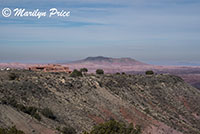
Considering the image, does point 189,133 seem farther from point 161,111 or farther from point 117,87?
point 117,87

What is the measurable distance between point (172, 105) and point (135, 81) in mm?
8540

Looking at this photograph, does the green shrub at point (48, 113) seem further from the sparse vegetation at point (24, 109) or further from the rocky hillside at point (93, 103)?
the sparse vegetation at point (24, 109)

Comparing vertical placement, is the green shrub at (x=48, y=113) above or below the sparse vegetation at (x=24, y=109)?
below

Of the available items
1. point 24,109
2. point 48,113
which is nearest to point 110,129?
point 24,109

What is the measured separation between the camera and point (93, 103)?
178 ft

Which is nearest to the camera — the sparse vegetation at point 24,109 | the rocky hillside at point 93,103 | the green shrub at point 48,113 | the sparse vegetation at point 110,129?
the sparse vegetation at point 110,129

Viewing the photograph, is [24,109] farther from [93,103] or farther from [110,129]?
[93,103]

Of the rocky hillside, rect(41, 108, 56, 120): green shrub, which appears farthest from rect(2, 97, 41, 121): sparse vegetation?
rect(41, 108, 56, 120): green shrub

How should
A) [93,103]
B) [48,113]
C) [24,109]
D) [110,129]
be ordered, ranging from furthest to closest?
[93,103], [48,113], [24,109], [110,129]

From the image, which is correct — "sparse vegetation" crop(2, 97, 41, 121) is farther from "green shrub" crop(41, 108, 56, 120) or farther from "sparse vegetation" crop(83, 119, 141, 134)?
"sparse vegetation" crop(83, 119, 141, 134)

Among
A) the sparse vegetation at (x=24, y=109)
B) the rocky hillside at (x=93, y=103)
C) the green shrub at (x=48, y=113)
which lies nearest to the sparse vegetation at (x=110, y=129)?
the rocky hillside at (x=93, y=103)

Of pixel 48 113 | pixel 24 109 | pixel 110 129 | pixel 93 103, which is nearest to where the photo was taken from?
pixel 110 129

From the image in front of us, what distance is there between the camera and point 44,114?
134 feet

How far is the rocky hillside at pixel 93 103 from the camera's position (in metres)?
38.0
